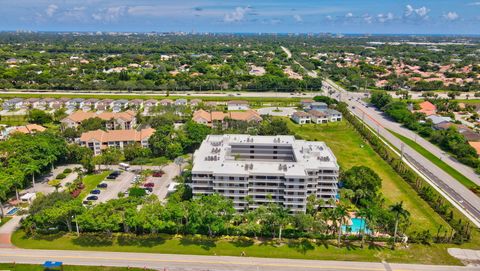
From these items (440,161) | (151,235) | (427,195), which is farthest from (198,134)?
(440,161)

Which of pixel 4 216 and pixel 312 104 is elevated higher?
pixel 312 104

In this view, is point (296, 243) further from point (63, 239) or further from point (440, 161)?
point (440, 161)

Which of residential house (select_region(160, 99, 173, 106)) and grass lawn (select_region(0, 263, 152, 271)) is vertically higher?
residential house (select_region(160, 99, 173, 106))

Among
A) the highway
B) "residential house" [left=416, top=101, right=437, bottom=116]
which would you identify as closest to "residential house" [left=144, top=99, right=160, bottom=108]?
the highway

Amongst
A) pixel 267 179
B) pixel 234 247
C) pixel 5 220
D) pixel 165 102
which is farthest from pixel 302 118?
pixel 5 220

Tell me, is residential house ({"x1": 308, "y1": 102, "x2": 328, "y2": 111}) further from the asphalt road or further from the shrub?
the shrub

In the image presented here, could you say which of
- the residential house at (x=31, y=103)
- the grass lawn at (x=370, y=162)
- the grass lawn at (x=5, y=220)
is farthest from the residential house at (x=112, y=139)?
the residential house at (x=31, y=103)
